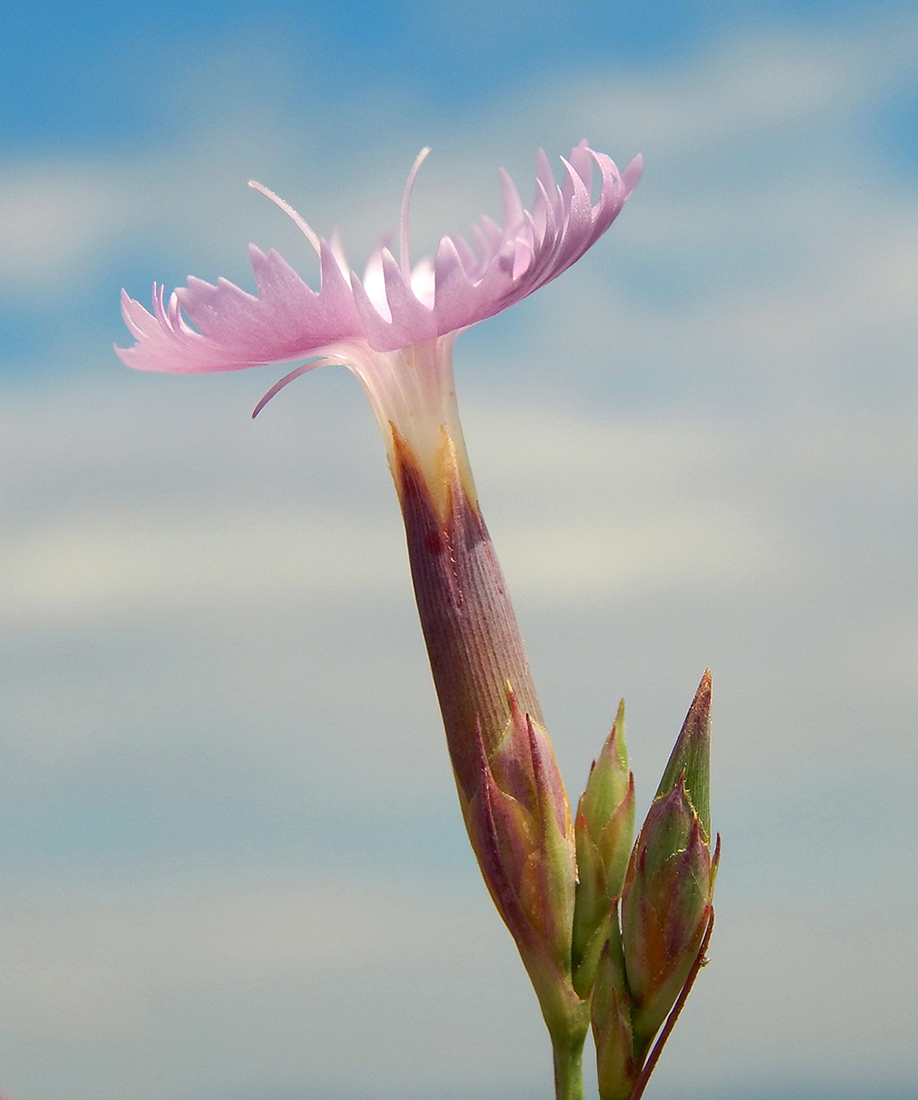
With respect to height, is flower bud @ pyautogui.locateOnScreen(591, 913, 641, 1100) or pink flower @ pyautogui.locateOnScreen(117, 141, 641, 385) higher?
pink flower @ pyautogui.locateOnScreen(117, 141, 641, 385)

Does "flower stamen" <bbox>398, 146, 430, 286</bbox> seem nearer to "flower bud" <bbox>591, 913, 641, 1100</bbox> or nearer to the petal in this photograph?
the petal

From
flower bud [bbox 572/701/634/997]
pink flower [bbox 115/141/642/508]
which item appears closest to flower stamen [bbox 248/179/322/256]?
pink flower [bbox 115/141/642/508]

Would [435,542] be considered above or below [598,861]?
above

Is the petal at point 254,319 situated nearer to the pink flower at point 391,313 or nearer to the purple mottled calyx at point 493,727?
the pink flower at point 391,313

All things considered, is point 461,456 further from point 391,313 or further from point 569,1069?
point 569,1069

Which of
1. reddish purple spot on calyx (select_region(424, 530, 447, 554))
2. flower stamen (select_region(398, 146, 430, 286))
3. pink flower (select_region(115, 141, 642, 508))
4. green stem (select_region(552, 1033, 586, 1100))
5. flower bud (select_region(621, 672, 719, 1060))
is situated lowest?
green stem (select_region(552, 1033, 586, 1100))

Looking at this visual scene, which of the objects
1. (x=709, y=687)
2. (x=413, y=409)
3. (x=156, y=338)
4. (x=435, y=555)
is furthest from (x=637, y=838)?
(x=156, y=338)

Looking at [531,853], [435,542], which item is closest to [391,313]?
[435,542]

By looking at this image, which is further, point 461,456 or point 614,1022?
point 461,456
